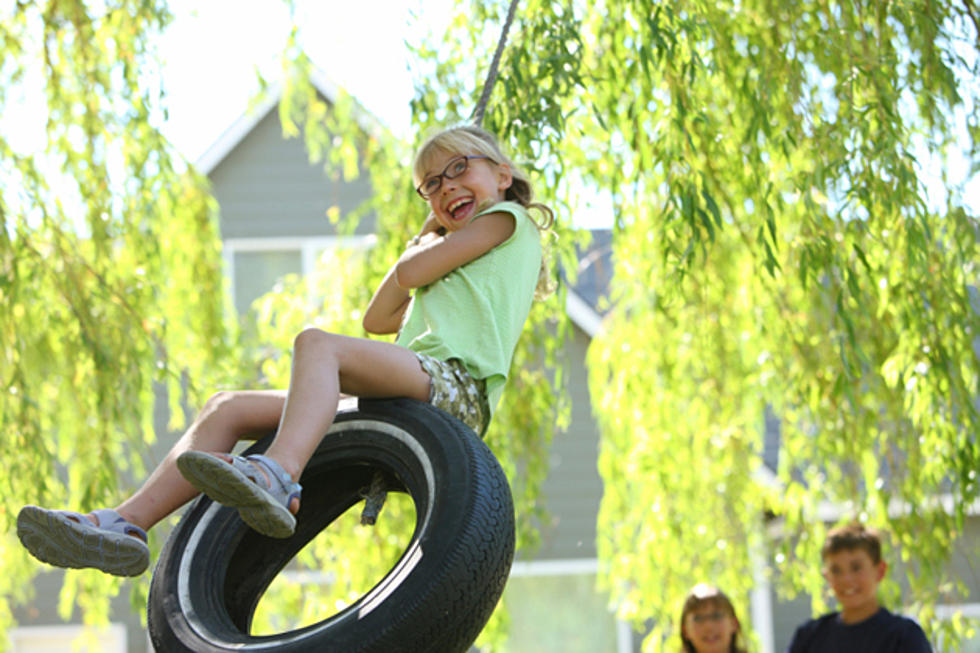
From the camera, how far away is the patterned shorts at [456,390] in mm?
2521

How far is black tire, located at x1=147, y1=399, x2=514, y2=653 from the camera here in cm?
213

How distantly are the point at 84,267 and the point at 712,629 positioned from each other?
8.68 feet

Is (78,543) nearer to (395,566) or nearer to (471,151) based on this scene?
(395,566)

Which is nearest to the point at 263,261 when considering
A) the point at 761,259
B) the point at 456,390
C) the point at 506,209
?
the point at 761,259

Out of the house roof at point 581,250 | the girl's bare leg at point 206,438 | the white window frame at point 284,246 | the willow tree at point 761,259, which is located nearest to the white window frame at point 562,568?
the house roof at point 581,250

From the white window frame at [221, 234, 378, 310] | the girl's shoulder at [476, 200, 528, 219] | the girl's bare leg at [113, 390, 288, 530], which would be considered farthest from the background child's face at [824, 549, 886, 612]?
the white window frame at [221, 234, 378, 310]

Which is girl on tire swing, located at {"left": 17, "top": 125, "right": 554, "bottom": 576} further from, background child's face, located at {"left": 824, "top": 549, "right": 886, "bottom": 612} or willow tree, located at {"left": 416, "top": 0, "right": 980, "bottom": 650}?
background child's face, located at {"left": 824, "top": 549, "right": 886, "bottom": 612}

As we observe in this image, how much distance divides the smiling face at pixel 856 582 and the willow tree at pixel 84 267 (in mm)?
2433

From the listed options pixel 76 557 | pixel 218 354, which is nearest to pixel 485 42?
pixel 218 354

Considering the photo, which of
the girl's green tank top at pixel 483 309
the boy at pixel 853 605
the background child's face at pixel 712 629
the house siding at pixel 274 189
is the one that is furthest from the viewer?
the house siding at pixel 274 189

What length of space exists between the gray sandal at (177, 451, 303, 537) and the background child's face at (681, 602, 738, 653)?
7.45ft

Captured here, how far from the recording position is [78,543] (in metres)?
2.22

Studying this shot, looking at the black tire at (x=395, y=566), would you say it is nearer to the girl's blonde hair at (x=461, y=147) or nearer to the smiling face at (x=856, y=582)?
the girl's blonde hair at (x=461, y=147)

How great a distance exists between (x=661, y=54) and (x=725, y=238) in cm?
178
